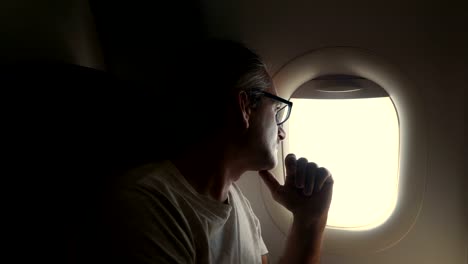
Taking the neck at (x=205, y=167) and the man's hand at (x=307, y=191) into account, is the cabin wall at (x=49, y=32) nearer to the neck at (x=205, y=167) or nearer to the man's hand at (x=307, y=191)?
the neck at (x=205, y=167)

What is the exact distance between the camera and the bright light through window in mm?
1039

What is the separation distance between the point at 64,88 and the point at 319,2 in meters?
0.62

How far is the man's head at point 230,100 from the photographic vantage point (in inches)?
33.5

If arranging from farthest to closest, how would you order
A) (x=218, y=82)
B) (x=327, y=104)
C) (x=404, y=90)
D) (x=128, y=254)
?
(x=327, y=104) → (x=404, y=90) → (x=218, y=82) → (x=128, y=254)

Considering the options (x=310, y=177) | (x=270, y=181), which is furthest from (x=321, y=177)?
(x=270, y=181)

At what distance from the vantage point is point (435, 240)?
3.38 ft

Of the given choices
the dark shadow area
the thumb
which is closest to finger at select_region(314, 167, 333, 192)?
the thumb

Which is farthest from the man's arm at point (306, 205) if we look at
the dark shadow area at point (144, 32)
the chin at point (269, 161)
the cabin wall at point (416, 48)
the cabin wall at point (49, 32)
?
the cabin wall at point (49, 32)

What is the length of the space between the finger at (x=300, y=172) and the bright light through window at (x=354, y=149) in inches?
4.5

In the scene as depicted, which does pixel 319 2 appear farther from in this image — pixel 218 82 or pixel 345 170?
pixel 345 170

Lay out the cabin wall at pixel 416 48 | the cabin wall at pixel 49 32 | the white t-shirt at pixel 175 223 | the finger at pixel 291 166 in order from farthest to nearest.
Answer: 1. the finger at pixel 291 166
2. the cabin wall at pixel 416 48
3. the cabin wall at pixel 49 32
4. the white t-shirt at pixel 175 223

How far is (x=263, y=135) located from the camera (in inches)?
35.4

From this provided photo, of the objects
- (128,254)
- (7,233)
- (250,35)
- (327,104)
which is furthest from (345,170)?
(7,233)

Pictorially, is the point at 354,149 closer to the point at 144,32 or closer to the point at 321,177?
the point at 321,177
